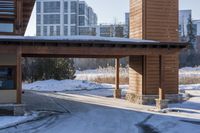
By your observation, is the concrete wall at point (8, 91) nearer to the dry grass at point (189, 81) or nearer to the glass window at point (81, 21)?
the dry grass at point (189, 81)

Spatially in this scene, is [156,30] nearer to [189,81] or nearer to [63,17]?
[189,81]

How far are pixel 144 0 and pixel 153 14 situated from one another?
1008mm

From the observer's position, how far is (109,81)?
4394 centimetres

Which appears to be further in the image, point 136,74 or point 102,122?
point 136,74

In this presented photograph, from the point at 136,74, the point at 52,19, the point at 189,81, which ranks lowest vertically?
the point at 189,81

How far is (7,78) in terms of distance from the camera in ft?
65.3

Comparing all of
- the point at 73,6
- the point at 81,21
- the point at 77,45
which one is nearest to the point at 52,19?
the point at 73,6

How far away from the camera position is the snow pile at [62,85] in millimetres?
38969

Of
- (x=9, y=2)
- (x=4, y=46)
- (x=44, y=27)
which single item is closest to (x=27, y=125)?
(x=4, y=46)

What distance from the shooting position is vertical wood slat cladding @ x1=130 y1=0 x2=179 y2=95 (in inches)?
977

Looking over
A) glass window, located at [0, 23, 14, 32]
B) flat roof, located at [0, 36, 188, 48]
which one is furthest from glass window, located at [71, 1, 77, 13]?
flat roof, located at [0, 36, 188, 48]

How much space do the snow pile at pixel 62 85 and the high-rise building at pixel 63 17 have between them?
89.9 m

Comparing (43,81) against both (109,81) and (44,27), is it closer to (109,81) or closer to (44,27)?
(109,81)

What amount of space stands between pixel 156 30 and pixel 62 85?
56.7 feet
